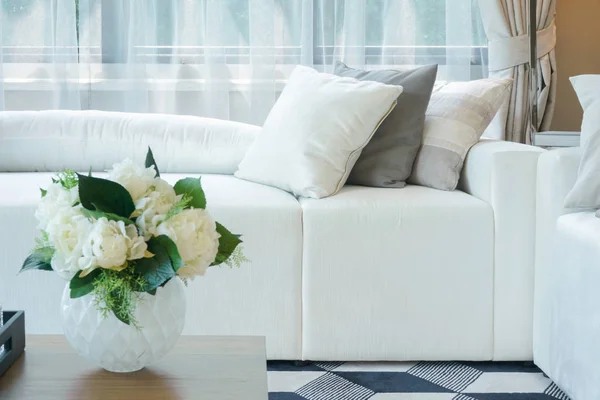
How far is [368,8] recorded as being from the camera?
384 centimetres

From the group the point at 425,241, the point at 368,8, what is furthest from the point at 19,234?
the point at 368,8

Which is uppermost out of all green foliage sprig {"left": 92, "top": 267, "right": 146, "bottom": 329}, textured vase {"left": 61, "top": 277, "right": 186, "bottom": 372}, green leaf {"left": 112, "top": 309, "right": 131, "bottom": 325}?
green foliage sprig {"left": 92, "top": 267, "right": 146, "bottom": 329}

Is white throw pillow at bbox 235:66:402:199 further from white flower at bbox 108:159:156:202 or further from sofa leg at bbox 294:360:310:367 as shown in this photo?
white flower at bbox 108:159:156:202

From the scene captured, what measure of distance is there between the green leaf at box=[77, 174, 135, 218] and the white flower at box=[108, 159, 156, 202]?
2cm

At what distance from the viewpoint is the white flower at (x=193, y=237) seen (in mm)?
1466

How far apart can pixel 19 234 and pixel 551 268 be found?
1.46m

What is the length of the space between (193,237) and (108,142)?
1.77 m

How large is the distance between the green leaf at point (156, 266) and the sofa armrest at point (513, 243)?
1.40 metres

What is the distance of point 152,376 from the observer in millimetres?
1573

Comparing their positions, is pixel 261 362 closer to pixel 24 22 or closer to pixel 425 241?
pixel 425 241

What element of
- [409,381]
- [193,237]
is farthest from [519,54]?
[193,237]

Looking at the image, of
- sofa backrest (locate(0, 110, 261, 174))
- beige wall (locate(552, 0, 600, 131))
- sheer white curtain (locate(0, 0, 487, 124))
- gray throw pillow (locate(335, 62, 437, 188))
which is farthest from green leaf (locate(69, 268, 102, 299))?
beige wall (locate(552, 0, 600, 131))

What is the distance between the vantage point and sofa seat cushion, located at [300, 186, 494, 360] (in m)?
2.60

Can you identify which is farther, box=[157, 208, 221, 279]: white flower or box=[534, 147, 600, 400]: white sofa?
box=[534, 147, 600, 400]: white sofa
